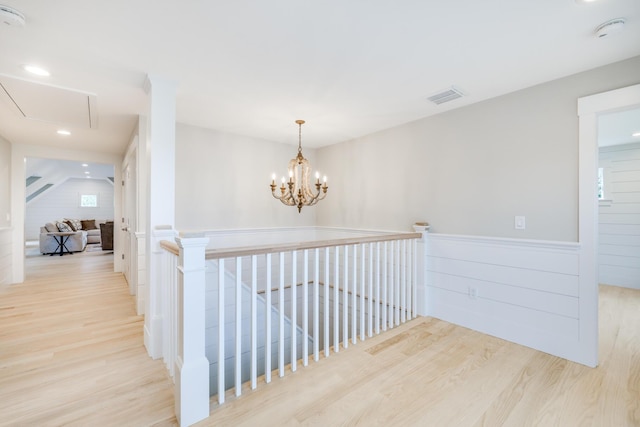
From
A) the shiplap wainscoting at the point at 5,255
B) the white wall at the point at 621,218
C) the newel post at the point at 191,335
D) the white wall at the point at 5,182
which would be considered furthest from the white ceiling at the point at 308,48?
the white wall at the point at 621,218

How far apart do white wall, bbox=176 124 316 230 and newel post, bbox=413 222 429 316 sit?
2.21 metres

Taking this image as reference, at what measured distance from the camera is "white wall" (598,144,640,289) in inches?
164

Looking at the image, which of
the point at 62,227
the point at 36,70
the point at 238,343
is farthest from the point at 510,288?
the point at 62,227

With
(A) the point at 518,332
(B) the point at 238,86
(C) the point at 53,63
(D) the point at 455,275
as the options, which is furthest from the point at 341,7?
(A) the point at 518,332

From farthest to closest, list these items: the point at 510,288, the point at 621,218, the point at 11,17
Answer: the point at 621,218 → the point at 510,288 → the point at 11,17

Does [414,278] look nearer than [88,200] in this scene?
Yes

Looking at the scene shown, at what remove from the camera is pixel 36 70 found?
7.13 ft

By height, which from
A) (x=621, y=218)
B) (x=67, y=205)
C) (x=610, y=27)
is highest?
(x=610, y=27)

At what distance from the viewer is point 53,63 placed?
2084mm

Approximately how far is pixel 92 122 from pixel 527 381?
5.06 metres

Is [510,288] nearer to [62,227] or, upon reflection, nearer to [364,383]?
[364,383]

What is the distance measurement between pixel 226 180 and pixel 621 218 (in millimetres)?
6067

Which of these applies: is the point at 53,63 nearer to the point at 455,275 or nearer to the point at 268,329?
the point at 268,329

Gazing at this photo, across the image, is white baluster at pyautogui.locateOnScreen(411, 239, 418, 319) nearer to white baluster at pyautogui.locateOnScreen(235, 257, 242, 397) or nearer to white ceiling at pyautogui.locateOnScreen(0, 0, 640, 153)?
white ceiling at pyautogui.locateOnScreen(0, 0, 640, 153)
